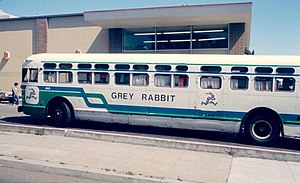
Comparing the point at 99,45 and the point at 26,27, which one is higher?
the point at 26,27

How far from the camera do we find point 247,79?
27.4ft

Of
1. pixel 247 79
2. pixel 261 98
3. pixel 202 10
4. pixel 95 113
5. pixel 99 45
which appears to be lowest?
pixel 95 113

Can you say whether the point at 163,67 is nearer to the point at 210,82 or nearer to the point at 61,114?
the point at 210,82

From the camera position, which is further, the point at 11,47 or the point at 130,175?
the point at 11,47

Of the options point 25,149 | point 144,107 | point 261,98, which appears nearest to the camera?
point 25,149

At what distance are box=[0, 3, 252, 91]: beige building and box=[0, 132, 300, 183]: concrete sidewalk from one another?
10440mm

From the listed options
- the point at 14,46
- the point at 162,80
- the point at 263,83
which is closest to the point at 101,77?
the point at 162,80

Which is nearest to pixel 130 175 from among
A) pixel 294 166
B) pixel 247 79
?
pixel 294 166

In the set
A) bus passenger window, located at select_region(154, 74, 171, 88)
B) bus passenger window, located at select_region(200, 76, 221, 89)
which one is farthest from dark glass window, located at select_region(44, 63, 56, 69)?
bus passenger window, located at select_region(200, 76, 221, 89)

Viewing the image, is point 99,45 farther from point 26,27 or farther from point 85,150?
point 85,150

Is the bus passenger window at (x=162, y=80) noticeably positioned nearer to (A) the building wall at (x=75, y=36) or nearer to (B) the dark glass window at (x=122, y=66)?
(B) the dark glass window at (x=122, y=66)

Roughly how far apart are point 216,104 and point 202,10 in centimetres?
825

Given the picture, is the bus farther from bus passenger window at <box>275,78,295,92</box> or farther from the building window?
the building window

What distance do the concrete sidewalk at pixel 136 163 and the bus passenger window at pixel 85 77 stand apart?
9.68 ft
